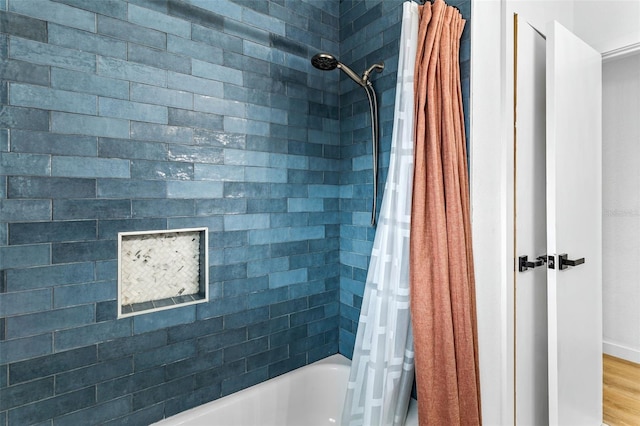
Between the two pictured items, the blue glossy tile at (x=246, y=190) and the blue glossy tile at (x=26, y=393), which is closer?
the blue glossy tile at (x=26, y=393)

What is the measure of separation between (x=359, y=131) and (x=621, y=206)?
2.15 meters

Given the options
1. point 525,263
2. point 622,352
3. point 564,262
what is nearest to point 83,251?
point 525,263

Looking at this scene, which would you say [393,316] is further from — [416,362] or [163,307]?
[163,307]

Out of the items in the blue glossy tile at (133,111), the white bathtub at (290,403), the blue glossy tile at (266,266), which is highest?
the blue glossy tile at (133,111)

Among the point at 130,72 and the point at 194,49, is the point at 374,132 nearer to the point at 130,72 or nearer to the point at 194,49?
the point at 194,49

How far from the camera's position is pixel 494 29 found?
146 centimetres

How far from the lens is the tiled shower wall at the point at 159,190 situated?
1145 millimetres

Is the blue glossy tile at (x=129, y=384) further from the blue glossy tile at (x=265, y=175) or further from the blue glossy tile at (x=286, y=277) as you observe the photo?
the blue glossy tile at (x=265, y=175)

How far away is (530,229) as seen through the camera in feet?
5.23

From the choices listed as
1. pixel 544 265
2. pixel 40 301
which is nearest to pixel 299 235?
pixel 40 301

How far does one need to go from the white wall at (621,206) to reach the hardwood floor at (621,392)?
12 cm

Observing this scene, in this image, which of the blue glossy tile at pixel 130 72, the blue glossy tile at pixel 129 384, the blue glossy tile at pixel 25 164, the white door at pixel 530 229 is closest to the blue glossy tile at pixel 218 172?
the blue glossy tile at pixel 130 72

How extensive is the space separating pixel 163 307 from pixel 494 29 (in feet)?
5.91

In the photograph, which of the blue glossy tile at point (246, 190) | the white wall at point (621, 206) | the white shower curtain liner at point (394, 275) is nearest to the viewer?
the white shower curtain liner at point (394, 275)
